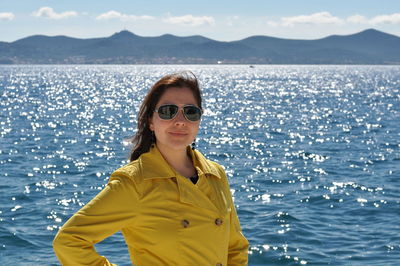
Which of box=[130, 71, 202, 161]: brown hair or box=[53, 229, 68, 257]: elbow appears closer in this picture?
box=[53, 229, 68, 257]: elbow

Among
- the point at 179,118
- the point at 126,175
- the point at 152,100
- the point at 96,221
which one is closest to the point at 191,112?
the point at 179,118

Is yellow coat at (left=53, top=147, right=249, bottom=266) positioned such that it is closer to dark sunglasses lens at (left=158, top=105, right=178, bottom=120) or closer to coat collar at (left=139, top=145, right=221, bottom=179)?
coat collar at (left=139, top=145, right=221, bottom=179)

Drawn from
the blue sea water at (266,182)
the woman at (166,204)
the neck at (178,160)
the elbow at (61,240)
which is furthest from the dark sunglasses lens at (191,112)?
the elbow at (61,240)

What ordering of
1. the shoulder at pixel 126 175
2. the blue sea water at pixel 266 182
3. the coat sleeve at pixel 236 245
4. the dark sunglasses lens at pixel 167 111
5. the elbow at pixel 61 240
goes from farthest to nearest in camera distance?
the blue sea water at pixel 266 182 < the coat sleeve at pixel 236 245 < the dark sunglasses lens at pixel 167 111 < the shoulder at pixel 126 175 < the elbow at pixel 61 240

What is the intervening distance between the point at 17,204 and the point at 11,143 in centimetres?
1601

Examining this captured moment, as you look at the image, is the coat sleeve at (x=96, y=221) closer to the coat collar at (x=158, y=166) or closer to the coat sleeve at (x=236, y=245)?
the coat collar at (x=158, y=166)

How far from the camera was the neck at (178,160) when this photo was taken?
3.71 meters

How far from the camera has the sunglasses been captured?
3650 mm

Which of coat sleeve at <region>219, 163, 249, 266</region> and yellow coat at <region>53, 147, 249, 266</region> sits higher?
yellow coat at <region>53, 147, 249, 266</region>

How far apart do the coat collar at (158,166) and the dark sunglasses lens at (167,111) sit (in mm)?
203

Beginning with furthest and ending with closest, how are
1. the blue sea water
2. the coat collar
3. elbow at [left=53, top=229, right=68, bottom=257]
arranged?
the blue sea water
the coat collar
elbow at [left=53, top=229, right=68, bottom=257]

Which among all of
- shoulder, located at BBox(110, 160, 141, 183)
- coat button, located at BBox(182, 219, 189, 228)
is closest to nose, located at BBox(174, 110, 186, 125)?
shoulder, located at BBox(110, 160, 141, 183)

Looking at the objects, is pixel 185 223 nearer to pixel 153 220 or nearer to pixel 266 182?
pixel 153 220

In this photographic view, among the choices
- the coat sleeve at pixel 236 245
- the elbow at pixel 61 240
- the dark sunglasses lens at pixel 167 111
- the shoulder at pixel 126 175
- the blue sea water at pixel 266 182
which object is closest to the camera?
the elbow at pixel 61 240
